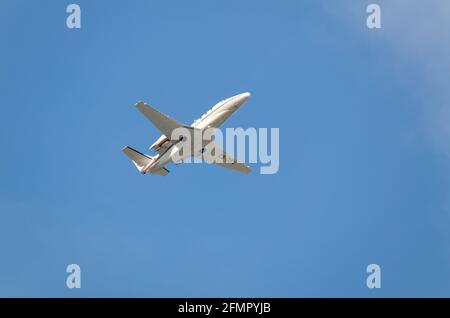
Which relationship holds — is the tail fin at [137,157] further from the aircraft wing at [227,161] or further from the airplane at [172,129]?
the aircraft wing at [227,161]

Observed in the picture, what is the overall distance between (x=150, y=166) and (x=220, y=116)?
613 inches

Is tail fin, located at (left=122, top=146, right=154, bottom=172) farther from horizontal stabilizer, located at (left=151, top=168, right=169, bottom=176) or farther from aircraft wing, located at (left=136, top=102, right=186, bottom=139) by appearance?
aircraft wing, located at (left=136, top=102, right=186, bottom=139)

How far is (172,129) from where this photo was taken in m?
95.6

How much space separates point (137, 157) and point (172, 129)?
45.9 ft

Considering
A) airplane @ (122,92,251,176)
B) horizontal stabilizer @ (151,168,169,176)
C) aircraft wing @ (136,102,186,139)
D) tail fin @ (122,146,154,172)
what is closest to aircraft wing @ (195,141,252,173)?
airplane @ (122,92,251,176)

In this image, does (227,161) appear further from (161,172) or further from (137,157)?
(137,157)

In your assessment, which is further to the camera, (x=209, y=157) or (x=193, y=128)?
(x=209, y=157)

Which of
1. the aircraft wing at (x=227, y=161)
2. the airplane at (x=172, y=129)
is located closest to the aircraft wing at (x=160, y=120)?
the airplane at (x=172, y=129)

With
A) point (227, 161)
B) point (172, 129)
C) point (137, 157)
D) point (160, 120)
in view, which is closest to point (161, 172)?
point (137, 157)

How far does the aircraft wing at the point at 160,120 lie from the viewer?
303 ft

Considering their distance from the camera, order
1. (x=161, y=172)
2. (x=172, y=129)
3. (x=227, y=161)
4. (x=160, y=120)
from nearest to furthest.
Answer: (x=160, y=120), (x=172, y=129), (x=161, y=172), (x=227, y=161)
